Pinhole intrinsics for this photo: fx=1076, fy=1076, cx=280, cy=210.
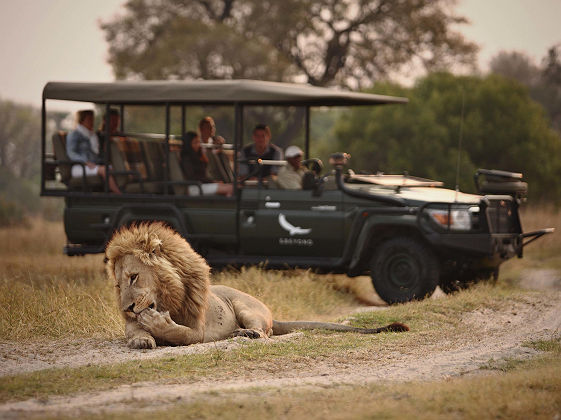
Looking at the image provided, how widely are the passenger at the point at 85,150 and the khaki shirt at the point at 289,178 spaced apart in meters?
1.89

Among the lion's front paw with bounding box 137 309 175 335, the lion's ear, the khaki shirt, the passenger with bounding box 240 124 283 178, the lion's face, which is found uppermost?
the passenger with bounding box 240 124 283 178

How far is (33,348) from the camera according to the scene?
7.46 meters

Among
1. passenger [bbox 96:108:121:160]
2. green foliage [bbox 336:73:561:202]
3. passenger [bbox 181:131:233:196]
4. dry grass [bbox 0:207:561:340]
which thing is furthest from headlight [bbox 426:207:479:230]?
green foliage [bbox 336:73:561:202]

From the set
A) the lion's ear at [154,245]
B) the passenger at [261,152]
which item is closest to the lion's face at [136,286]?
the lion's ear at [154,245]

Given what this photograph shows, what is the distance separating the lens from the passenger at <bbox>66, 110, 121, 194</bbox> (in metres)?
11.8

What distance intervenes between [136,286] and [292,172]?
435 cm

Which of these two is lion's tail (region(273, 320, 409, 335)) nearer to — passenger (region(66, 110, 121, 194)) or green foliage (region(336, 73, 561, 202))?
passenger (region(66, 110, 121, 194))

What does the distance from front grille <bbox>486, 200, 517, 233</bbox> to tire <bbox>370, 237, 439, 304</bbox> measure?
0.70 meters

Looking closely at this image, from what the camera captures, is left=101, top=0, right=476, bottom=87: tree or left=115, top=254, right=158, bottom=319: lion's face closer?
left=115, top=254, right=158, bottom=319: lion's face

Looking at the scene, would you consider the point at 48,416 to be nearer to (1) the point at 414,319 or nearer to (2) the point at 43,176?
(1) the point at 414,319

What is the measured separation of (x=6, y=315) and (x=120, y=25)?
78.8 ft

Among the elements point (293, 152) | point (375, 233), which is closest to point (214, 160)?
point (293, 152)

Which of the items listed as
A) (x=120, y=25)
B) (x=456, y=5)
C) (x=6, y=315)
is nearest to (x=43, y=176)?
(x=6, y=315)

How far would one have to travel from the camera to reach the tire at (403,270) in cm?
1066
